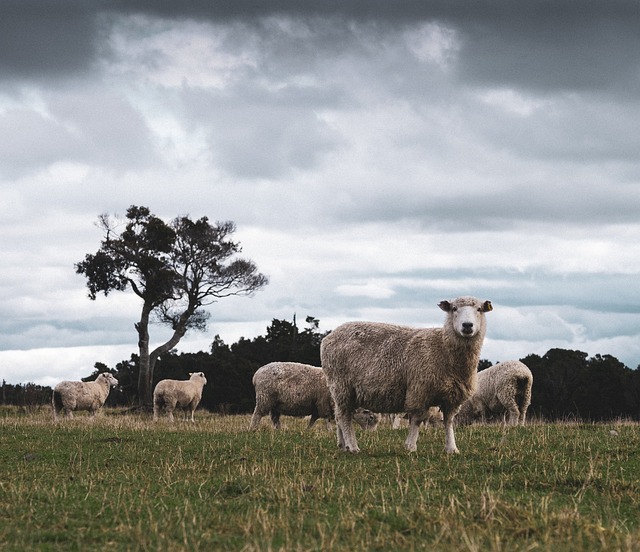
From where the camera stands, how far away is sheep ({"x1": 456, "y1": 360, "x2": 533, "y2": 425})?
22266 millimetres

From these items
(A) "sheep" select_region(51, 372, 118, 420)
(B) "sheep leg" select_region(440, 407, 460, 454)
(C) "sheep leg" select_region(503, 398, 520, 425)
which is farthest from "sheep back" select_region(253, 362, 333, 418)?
(A) "sheep" select_region(51, 372, 118, 420)

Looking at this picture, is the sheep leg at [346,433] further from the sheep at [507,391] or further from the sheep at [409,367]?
the sheep at [507,391]

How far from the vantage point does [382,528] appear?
24.1ft

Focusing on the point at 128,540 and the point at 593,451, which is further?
the point at 593,451

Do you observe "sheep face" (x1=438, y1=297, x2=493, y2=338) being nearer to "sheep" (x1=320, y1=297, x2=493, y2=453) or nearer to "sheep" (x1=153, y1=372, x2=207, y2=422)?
"sheep" (x1=320, y1=297, x2=493, y2=453)

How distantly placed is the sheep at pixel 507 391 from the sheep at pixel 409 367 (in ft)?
29.8

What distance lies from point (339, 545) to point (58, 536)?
2.66 m

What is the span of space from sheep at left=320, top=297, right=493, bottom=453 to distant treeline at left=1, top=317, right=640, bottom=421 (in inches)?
1062

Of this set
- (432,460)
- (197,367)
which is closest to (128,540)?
(432,460)

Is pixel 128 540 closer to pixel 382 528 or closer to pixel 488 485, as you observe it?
pixel 382 528

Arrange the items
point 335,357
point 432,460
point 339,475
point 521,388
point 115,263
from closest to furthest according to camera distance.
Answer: point 339,475 < point 432,460 < point 335,357 < point 521,388 < point 115,263

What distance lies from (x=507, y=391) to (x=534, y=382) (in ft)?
84.3

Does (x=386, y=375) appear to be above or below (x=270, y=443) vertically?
above

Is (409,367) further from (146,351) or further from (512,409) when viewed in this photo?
(146,351)
